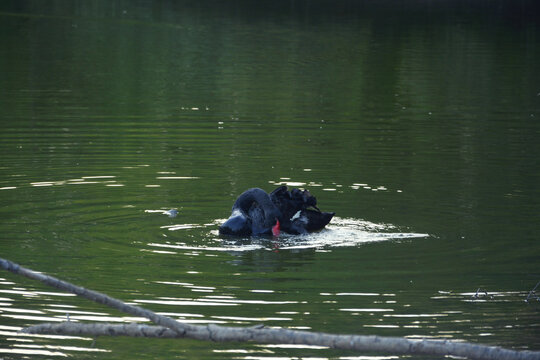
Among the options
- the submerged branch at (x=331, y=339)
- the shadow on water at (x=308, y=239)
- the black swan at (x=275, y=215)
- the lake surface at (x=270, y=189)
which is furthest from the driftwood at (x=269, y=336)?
the black swan at (x=275, y=215)

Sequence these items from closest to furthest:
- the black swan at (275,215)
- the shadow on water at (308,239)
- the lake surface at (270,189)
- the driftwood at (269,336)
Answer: the driftwood at (269,336) → the lake surface at (270,189) → the shadow on water at (308,239) → the black swan at (275,215)

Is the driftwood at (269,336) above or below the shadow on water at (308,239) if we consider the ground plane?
above

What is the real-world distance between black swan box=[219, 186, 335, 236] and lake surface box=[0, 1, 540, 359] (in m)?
0.20

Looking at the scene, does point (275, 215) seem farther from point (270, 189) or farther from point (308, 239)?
point (270, 189)

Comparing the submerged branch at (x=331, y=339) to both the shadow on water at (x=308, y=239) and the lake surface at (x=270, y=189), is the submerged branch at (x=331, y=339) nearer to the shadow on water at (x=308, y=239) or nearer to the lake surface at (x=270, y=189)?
the lake surface at (x=270, y=189)

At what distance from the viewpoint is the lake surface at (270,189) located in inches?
424

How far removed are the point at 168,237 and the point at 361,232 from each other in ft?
8.12

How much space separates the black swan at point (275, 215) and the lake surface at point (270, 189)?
0.20 metres

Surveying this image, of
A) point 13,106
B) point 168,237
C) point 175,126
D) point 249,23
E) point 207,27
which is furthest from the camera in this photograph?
point 249,23

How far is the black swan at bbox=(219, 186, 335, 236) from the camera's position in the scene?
45.0 feet

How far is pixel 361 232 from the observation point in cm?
1426

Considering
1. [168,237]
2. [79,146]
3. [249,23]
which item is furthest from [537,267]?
[249,23]

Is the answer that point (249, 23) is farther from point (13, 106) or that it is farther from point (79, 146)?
point (79, 146)

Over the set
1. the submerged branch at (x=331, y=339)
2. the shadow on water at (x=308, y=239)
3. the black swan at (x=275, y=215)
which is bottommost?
the shadow on water at (x=308, y=239)
